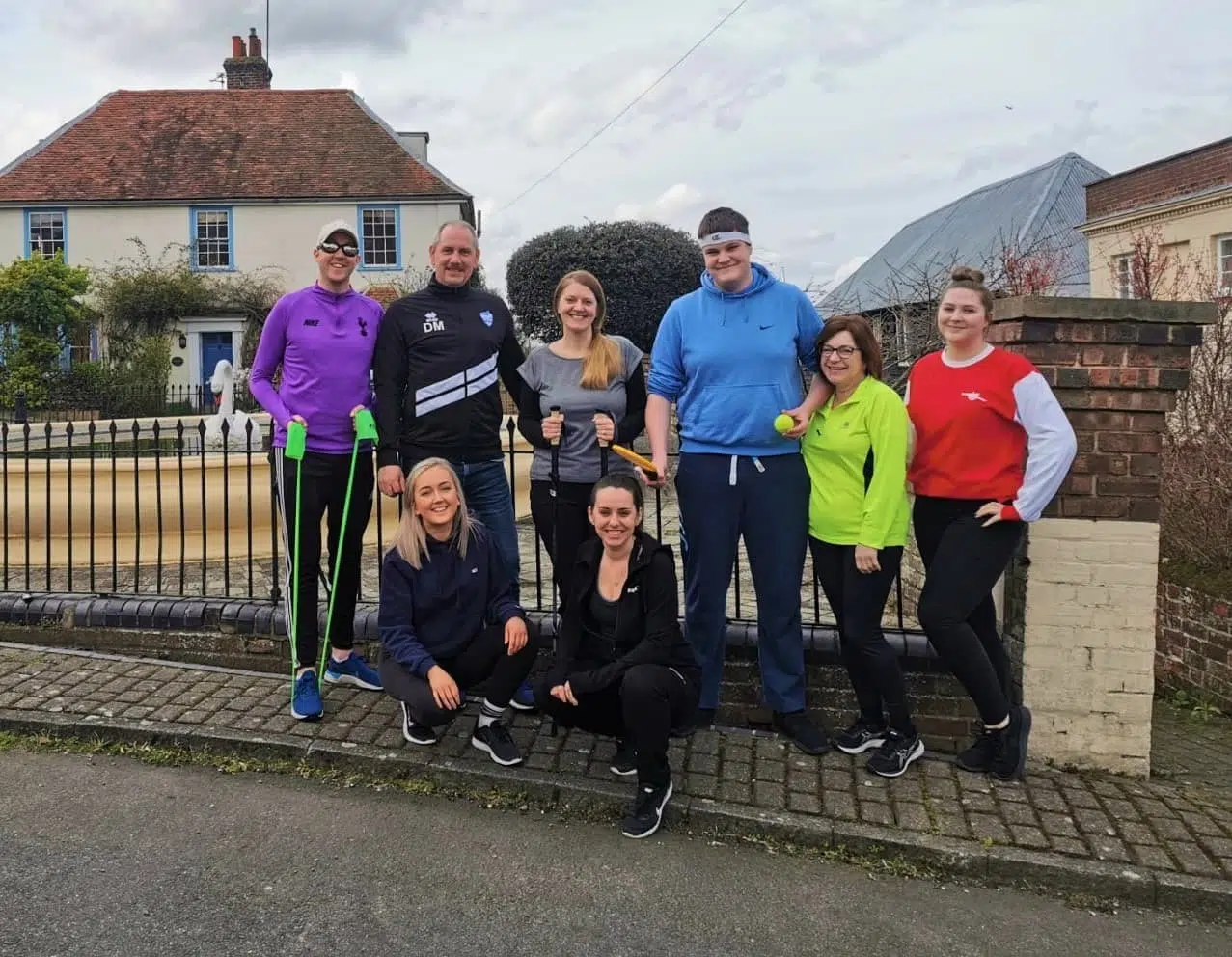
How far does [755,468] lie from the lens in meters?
3.68

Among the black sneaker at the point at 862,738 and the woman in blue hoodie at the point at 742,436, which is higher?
the woman in blue hoodie at the point at 742,436

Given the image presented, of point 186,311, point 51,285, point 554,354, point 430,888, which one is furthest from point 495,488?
point 186,311

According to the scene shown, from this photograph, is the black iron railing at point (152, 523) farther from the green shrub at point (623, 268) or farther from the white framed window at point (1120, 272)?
the white framed window at point (1120, 272)

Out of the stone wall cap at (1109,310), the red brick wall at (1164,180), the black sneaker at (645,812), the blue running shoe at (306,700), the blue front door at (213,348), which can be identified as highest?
the red brick wall at (1164,180)

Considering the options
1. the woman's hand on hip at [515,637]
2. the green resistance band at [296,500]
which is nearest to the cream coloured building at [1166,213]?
the woman's hand on hip at [515,637]

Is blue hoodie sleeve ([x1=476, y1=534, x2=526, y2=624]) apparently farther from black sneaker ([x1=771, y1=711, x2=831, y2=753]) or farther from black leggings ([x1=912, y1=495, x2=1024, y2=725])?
black leggings ([x1=912, y1=495, x2=1024, y2=725])

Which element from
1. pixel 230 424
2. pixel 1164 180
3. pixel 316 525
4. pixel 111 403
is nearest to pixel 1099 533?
pixel 316 525

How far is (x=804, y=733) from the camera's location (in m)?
3.83

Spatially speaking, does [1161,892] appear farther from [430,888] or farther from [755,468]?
[430,888]

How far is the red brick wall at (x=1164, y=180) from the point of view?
66.8 feet

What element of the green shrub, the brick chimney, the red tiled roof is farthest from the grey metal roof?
the brick chimney

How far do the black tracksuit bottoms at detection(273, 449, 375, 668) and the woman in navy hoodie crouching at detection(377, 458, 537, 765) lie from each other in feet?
1.51

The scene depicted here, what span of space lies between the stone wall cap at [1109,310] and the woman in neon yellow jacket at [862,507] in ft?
2.13

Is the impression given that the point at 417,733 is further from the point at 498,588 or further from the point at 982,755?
the point at 982,755
